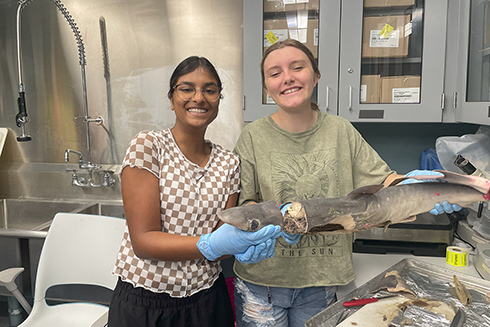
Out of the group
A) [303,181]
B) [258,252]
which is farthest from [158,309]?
[303,181]

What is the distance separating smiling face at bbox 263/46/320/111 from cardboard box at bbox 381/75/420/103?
82 centimetres

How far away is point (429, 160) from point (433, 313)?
4.15 ft

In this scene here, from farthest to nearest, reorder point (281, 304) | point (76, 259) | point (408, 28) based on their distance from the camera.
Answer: point (408, 28)
point (76, 259)
point (281, 304)

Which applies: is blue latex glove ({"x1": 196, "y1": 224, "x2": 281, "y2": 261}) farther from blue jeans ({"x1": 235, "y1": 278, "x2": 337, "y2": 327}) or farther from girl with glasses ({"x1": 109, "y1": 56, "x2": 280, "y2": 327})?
blue jeans ({"x1": 235, "y1": 278, "x2": 337, "y2": 327})

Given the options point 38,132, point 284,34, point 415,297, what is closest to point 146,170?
point 415,297

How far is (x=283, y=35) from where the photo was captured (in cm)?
194

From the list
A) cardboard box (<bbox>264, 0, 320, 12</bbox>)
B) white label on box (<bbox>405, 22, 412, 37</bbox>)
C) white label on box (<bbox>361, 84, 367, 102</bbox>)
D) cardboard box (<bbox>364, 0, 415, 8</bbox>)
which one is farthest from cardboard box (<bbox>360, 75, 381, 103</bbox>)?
cardboard box (<bbox>264, 0, 320, 12</bbox>)

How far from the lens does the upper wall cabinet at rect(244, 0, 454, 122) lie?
6.03 feet

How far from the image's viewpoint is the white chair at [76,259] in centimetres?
159

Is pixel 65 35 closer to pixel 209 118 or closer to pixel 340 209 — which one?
pixel 209 118

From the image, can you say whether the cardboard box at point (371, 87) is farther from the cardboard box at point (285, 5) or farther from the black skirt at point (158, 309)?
the black skirt at point (158, 309)

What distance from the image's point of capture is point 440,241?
5.30 ft

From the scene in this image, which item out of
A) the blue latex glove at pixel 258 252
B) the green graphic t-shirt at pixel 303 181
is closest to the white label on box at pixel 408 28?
the green graphic t-shirt at pixel 303 181

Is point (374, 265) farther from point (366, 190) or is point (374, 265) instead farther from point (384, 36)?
point (384, 36)
